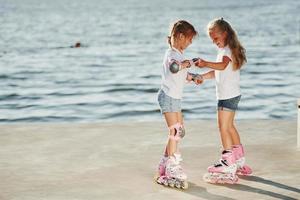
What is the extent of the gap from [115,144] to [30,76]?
713 inches

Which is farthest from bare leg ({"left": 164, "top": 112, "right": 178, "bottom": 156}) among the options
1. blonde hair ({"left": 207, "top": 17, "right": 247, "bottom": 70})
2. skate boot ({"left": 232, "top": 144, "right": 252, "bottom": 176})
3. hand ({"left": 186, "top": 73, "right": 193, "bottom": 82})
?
blonde hair ({"left": 207, "top": 17, "right": 247, "bottom": 70})

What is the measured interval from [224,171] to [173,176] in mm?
471

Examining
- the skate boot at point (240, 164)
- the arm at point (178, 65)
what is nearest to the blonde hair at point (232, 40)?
the arm at point (178, 65)

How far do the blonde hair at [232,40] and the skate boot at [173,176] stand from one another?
102 centimetres

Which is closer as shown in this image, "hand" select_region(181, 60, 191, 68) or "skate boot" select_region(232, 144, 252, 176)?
A: "hand" select_region(181, 60, 191, 68)

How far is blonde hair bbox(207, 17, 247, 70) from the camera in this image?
6676 mm

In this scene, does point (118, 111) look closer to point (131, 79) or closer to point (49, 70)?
point (131, 79)

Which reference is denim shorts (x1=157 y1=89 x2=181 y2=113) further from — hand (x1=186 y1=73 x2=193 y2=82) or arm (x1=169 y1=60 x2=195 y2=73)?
arm (x1=169 y1=60 x2=195 y2=73)

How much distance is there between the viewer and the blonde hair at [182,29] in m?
6.52

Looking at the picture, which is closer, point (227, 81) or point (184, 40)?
point (184, 40)

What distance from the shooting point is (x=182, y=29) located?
6543mm

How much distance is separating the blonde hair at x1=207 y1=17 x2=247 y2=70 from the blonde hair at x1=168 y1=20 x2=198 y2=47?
0.22 metres

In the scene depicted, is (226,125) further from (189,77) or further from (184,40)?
(184,40)

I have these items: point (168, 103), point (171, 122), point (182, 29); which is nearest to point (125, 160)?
point (171, 122)
